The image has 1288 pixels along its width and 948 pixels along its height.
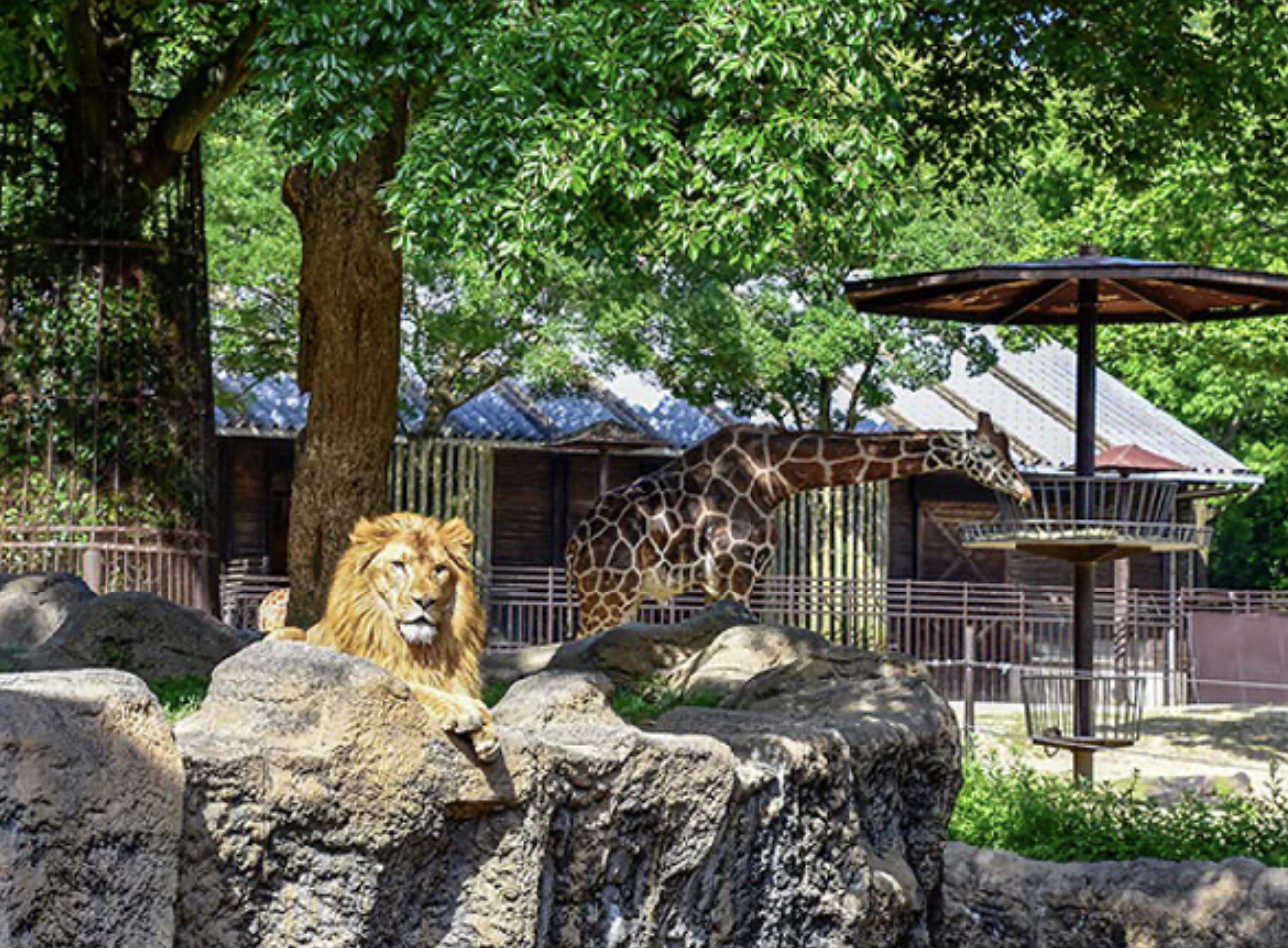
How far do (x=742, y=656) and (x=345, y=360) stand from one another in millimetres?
2810

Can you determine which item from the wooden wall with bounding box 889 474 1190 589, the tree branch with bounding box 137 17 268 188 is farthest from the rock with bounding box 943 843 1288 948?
the wooden wall with bounding box 889 474 1190 589

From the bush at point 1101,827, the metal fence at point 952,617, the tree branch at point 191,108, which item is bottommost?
the bush at point 1101,827

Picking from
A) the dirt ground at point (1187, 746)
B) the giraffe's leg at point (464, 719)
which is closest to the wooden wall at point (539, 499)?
the dirt ground at point (1187, 746)

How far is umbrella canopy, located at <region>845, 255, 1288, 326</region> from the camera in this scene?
10789mm

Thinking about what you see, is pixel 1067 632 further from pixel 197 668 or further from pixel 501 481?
pixel 197 668

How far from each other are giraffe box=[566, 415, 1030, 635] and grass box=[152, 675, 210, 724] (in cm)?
453

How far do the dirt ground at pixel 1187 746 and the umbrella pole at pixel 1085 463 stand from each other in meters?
4.34

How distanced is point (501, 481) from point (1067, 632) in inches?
296

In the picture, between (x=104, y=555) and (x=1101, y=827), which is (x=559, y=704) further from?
(x=104, y=555)

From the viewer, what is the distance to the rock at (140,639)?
384 inches

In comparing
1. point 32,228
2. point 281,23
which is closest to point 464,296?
point 32,228

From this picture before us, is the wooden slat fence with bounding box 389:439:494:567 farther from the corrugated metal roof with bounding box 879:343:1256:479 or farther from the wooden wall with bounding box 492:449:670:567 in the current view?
the corrugated metal roof with bounding box 879:343:1256:479

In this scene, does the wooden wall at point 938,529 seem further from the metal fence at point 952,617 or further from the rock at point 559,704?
the rock at point 559,704

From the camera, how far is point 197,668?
10.2 meters
